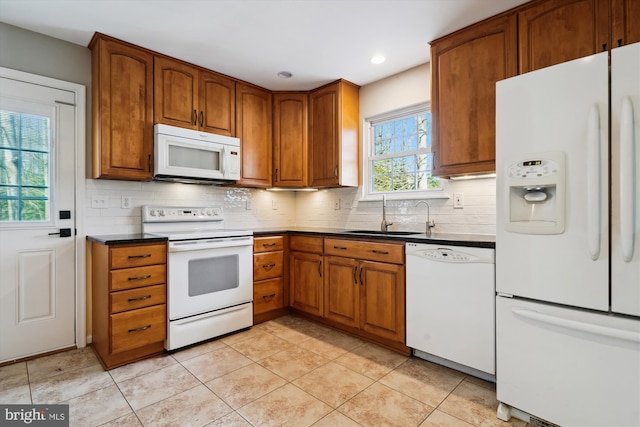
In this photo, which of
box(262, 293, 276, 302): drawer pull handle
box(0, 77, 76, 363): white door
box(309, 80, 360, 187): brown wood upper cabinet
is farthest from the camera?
box(309, 80, 360, 187): brown wood upper cabinet

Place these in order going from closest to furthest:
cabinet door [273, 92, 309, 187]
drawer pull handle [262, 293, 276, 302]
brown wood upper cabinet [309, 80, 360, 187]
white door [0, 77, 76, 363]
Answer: white door [0, 77, 76, 363]
drawer pull handle [262, 293, 276, 302]
brown wood upper cabinet [309, 80, 360, 187]
cabinet door [273, 92, 309, 187]

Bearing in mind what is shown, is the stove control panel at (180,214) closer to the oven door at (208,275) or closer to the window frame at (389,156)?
the oven door at (208,275)

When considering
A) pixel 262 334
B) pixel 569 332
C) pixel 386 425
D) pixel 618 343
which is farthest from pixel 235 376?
pixel 618 343

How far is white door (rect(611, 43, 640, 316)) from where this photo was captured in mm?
1352

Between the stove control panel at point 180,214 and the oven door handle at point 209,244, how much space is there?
0.60 meters

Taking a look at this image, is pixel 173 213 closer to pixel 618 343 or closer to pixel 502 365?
pixel 502 365

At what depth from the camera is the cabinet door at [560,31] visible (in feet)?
6.16

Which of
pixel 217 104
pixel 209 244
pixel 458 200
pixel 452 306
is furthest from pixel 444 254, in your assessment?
pixel 217 104

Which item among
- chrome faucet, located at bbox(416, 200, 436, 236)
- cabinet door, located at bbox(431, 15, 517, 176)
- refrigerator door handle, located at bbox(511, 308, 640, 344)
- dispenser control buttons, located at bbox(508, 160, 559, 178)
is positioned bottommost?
refrigerator door handle, located at bbox(511, 308, 640, 344)

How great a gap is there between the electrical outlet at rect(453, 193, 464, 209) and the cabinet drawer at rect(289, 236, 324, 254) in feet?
4.03

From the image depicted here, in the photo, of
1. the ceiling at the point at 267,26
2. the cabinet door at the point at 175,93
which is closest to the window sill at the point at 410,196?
the ceiling at the point at 267,26

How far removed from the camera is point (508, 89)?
173cm

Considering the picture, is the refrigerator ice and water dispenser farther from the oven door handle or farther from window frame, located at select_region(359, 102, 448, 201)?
the oven door handle

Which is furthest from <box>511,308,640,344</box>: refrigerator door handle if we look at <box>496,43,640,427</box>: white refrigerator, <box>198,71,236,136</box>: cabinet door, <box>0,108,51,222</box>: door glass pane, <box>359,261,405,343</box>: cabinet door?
<box>0,108,51,222</box>: door glass pane
